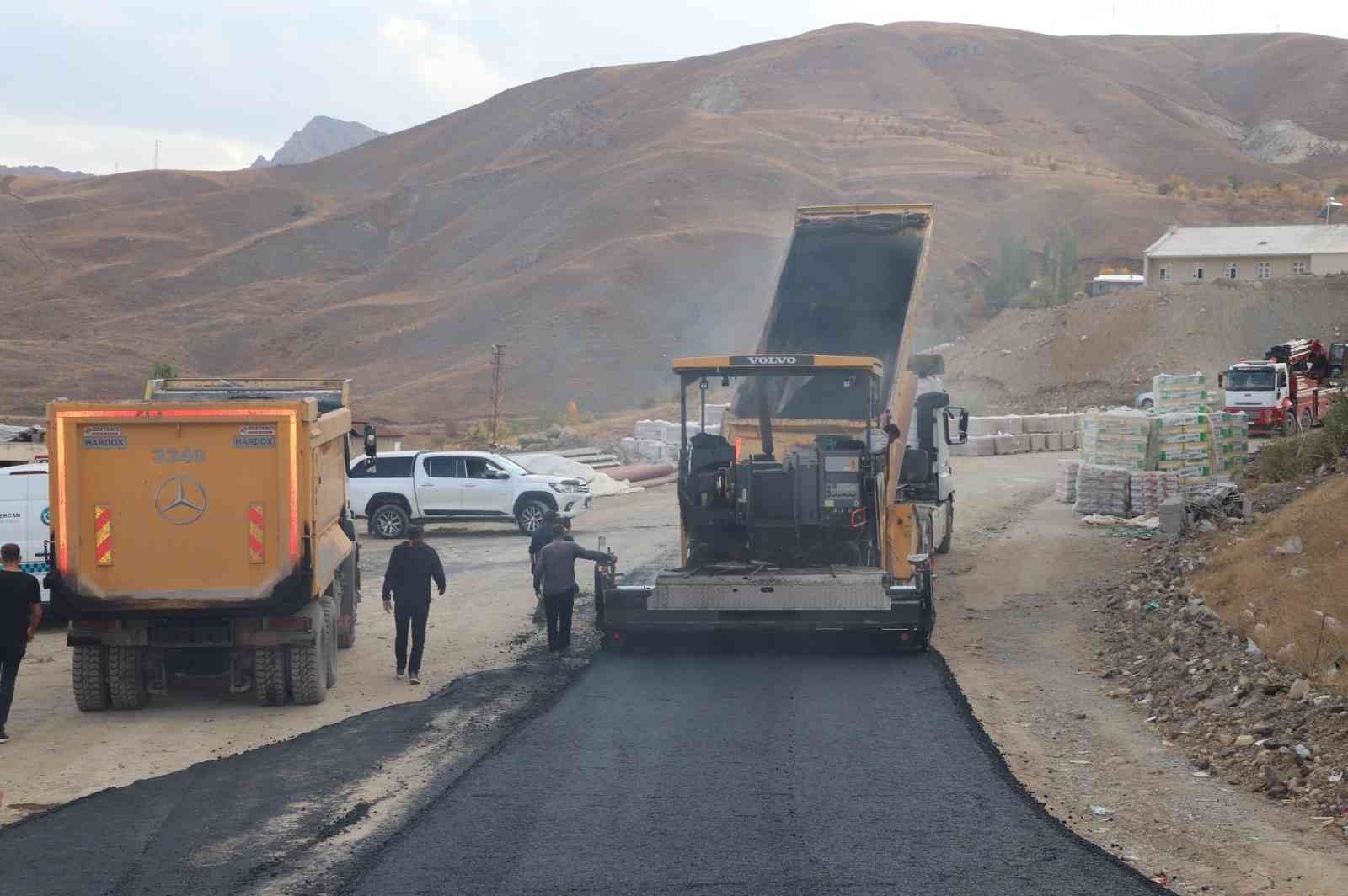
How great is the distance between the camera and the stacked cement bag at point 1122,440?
25219mm

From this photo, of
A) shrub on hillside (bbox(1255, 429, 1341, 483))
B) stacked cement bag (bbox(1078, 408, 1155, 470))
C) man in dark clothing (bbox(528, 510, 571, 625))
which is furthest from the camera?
stacked cement bag (bbox(1078, 408, 1155, 470))

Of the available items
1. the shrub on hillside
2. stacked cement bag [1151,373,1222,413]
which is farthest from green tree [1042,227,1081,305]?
the shrub on hillside

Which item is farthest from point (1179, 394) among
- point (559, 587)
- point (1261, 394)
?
point (559, 587)

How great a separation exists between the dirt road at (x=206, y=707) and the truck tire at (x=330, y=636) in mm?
150

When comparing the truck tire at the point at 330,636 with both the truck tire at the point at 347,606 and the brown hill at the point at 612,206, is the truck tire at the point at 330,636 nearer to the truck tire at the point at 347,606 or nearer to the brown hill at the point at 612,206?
the truck tire at the point at 347,606

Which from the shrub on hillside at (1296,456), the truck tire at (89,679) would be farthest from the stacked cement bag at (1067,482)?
the truck tire at (89,679)

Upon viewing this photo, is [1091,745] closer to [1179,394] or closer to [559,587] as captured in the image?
[559,587]

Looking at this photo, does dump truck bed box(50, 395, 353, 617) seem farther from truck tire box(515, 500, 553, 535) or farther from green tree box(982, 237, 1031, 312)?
green tree box(982, 237, 1031, 312)

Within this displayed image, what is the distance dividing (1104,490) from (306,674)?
16.8 meters

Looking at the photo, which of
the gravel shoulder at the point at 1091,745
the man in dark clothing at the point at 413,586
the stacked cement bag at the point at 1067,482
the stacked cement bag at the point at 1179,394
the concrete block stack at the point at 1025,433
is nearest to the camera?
the gravel shoulder at the point at 1091,745

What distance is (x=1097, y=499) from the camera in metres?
24.9

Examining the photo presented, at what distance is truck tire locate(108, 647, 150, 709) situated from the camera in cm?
1166

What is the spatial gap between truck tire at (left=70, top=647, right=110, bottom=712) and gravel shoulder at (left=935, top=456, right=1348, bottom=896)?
7.30 m

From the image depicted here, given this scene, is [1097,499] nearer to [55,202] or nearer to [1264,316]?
[1264,316]
